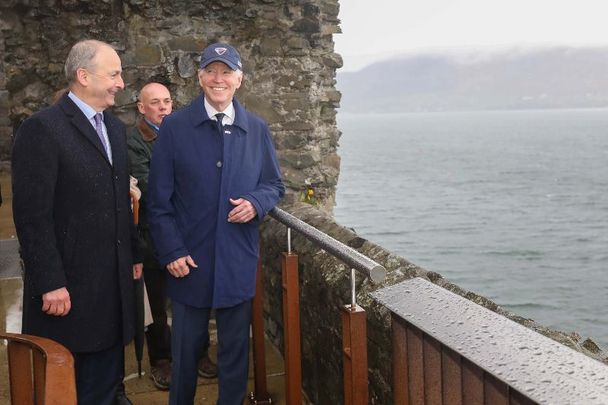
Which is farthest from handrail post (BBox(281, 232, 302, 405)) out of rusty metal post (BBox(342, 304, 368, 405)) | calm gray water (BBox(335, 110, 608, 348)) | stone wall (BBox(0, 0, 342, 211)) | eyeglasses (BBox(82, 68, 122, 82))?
calm gray water (BBox(335, 110, 608, 348))

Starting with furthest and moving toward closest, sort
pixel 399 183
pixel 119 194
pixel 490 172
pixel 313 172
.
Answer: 1. pixel 490 172
2. pixel 399 183
3. pixel 313 172
4. pixel 119 194

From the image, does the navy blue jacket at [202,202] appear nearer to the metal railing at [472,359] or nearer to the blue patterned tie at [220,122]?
the blue patterned tie at [220,122]

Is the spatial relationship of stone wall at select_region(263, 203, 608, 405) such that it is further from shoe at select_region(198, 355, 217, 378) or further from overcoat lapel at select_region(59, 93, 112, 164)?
overcoat lapel at select_region(59, 93, 112, 164)

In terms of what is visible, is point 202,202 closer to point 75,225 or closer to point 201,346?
point 75,225

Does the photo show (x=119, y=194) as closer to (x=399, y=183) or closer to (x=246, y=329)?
(x=246, y=329)

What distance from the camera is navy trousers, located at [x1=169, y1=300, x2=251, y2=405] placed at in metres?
3.33

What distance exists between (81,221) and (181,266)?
47 cm

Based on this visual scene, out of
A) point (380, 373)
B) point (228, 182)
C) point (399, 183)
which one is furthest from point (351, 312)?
point (399, 183)

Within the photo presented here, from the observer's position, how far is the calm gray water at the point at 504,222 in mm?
27188

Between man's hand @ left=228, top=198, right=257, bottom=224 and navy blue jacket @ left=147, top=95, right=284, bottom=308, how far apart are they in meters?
0.03

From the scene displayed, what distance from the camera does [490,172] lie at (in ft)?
225

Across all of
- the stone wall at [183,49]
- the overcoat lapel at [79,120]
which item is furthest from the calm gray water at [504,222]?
the overcoat lapel at [79,120]

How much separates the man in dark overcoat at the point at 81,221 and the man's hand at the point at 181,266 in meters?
0.18

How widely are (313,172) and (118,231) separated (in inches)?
129
